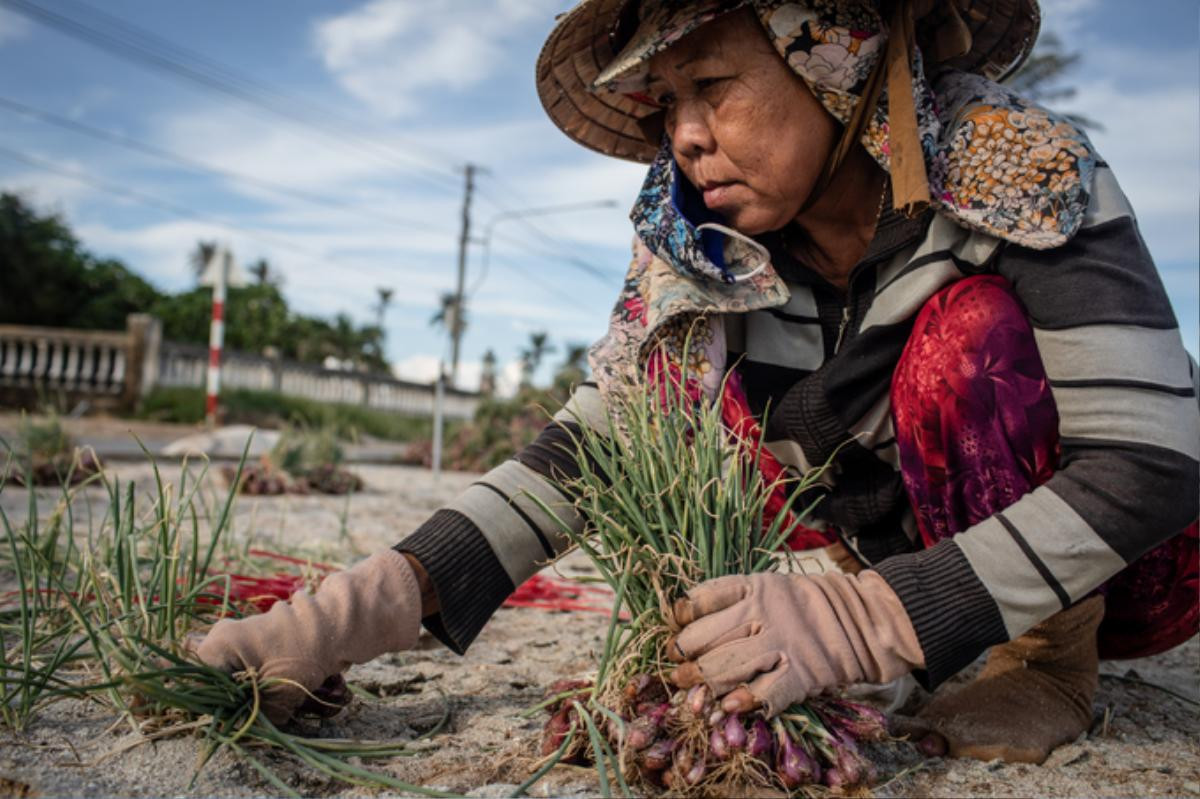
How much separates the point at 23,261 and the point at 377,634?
1039 inches

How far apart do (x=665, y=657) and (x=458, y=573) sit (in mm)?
429

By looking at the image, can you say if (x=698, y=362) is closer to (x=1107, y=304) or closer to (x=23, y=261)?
(x=1107, y=304)

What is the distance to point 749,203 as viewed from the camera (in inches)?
68.2

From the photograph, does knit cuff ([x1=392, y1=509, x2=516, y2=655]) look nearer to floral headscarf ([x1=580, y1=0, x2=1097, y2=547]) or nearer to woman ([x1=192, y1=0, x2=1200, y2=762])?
woman ([x1=192, y1=0, x2=1200, y2=762])

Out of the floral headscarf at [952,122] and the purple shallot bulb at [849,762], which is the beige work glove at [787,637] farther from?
the floral headscarf at [952,122]

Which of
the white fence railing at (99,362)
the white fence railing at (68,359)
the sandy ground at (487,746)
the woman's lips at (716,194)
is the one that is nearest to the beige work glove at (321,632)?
the sandy ground at (487,746)

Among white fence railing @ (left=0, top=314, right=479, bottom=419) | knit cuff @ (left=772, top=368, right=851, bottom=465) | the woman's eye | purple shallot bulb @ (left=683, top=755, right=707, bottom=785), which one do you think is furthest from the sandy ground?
white fence railing @ (left=0, top=314, right=479, bottom=419)

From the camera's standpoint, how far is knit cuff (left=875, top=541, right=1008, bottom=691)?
1.28 meters

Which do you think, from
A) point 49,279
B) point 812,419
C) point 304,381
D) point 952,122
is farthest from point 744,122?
point 49,279

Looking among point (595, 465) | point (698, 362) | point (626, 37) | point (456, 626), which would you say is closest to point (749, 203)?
point (698, 362)

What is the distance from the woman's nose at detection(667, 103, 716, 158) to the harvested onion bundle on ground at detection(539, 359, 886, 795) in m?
0.50

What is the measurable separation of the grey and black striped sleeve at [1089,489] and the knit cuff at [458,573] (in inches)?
26.7

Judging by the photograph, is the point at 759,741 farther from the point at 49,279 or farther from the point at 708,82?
the point at 49,279

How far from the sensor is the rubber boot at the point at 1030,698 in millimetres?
1513
